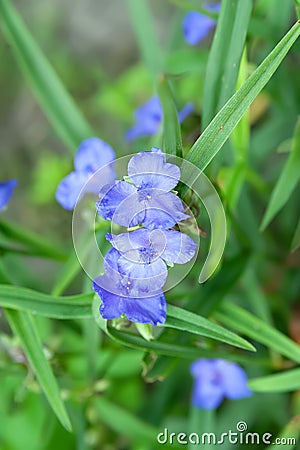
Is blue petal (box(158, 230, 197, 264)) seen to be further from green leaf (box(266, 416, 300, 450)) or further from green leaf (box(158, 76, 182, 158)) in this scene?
green leaf (box(266, 416, 300, 450))

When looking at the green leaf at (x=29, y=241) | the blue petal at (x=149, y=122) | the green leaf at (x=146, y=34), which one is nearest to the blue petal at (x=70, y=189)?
the green leaf at (x=29, y=241)

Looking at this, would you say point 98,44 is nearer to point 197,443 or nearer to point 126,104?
point 126,104

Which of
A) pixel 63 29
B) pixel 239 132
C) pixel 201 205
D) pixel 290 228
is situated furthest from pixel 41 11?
pixel 201 205

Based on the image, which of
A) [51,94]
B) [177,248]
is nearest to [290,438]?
[177,248]

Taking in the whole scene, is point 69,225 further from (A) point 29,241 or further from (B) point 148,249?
(B) point 148,249

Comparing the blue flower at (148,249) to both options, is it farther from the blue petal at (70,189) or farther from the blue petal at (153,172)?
the blue petal at (70,189)

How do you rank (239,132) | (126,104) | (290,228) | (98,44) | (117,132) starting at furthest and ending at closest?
(98,44)
(117,132)
(126,104)
(290,228)
(239,132)
